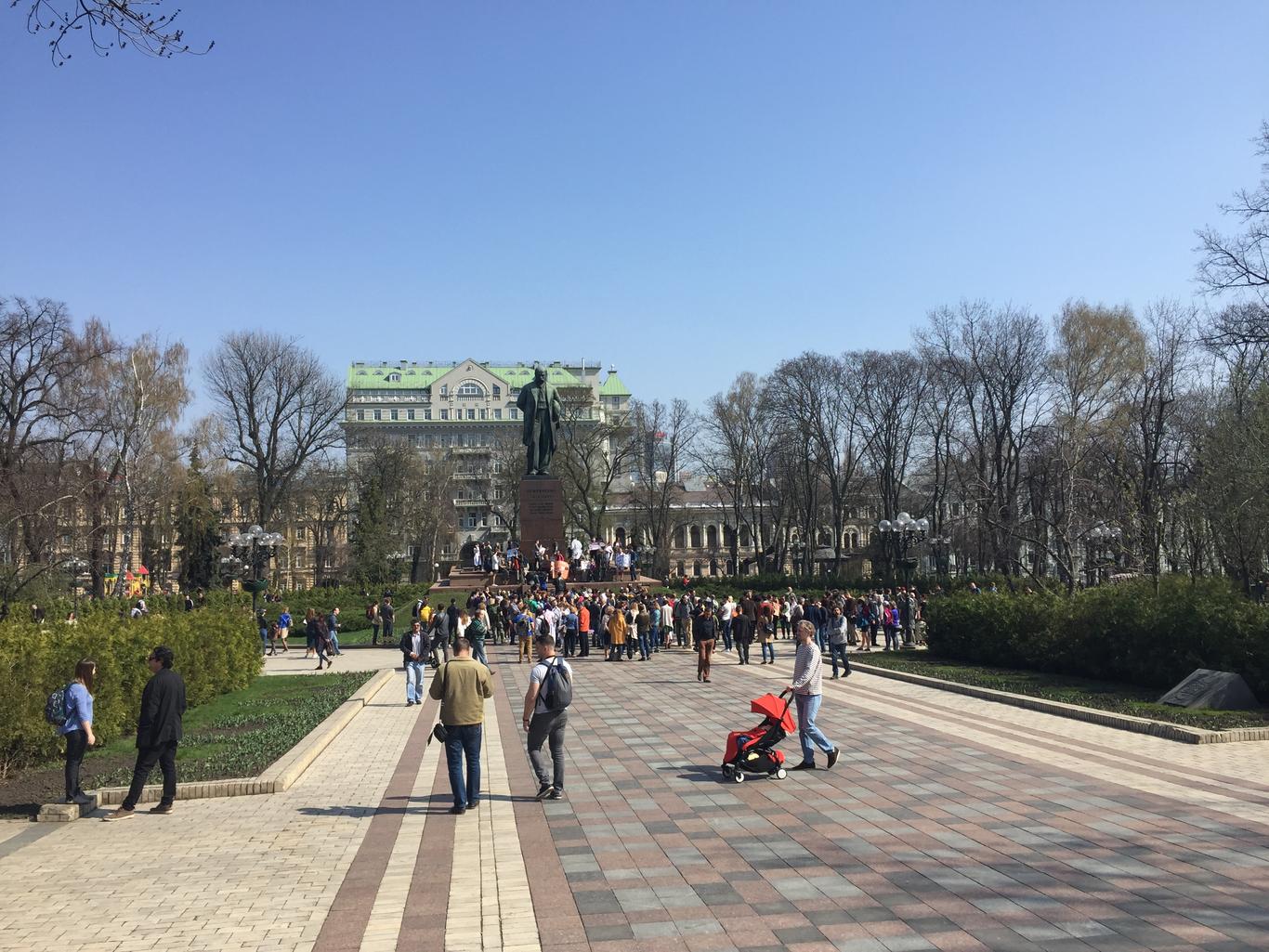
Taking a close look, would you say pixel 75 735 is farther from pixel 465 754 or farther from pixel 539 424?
pixel 539 424

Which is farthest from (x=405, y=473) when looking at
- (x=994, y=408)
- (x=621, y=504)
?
(x=994, y=408)

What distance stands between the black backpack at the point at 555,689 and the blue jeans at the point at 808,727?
2.74 meters

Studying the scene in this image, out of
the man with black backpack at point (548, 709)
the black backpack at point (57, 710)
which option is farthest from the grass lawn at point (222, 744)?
the man with black backpack at point (548, 709)

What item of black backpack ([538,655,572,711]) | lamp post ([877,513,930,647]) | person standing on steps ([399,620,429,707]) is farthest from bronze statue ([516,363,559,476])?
black backpack ([538,655,572,711])

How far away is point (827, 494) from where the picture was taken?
70812mm

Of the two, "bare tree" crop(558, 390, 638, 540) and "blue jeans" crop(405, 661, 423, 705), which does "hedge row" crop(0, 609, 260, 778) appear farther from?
"bare tree" crop(558, 390, 638, 540)

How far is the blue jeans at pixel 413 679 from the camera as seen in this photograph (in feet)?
58.9

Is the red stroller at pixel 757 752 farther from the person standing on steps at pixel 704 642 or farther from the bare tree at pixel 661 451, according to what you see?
the bare tree at pixel 661 451

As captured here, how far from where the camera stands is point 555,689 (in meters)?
9.76

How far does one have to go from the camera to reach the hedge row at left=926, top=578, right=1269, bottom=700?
52.0ft

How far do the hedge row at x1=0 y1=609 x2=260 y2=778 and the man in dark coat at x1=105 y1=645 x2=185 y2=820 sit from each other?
2.48 meters

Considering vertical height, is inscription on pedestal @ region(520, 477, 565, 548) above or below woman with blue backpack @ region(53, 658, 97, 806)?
above

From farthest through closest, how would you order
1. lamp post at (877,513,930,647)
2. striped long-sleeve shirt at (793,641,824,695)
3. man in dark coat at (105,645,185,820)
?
lamp post at (877,513,930,647)
striped long-sleeve shirt at (793,641,824,695)
man in dark coat at (105,645,185,820)

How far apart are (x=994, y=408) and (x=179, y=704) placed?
4472 cm
